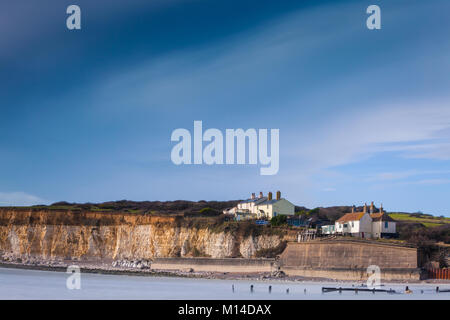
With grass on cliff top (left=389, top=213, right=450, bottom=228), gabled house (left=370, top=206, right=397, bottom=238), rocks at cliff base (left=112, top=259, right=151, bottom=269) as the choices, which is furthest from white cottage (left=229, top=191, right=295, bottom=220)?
gabled house (left=370, top=206, right=397, bottom=238)

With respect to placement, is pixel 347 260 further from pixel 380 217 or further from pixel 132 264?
pixel 132 264

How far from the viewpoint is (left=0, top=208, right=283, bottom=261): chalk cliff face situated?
2621 inches

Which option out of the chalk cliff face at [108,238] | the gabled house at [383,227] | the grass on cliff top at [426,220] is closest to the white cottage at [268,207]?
the chalk cliff face at [108,238]

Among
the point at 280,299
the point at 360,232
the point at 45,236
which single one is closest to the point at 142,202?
the point at 45,236

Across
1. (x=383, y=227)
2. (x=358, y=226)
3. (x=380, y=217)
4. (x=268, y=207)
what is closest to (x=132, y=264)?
(x=268, y=207)

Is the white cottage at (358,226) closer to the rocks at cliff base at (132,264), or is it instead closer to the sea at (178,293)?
the sea at (178,293)

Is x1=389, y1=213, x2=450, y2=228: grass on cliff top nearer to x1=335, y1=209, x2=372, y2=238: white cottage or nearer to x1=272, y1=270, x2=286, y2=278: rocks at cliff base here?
x1=335, y1=209, x2=372, y2=238: white cottage

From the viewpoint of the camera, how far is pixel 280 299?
33844mm

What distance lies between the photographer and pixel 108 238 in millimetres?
78125

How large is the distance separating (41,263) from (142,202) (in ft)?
117

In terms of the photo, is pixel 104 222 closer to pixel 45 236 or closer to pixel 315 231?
pixel 45 236

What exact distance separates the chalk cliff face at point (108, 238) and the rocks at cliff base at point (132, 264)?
194cm

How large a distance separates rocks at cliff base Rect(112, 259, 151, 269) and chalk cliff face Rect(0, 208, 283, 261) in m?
1.94
